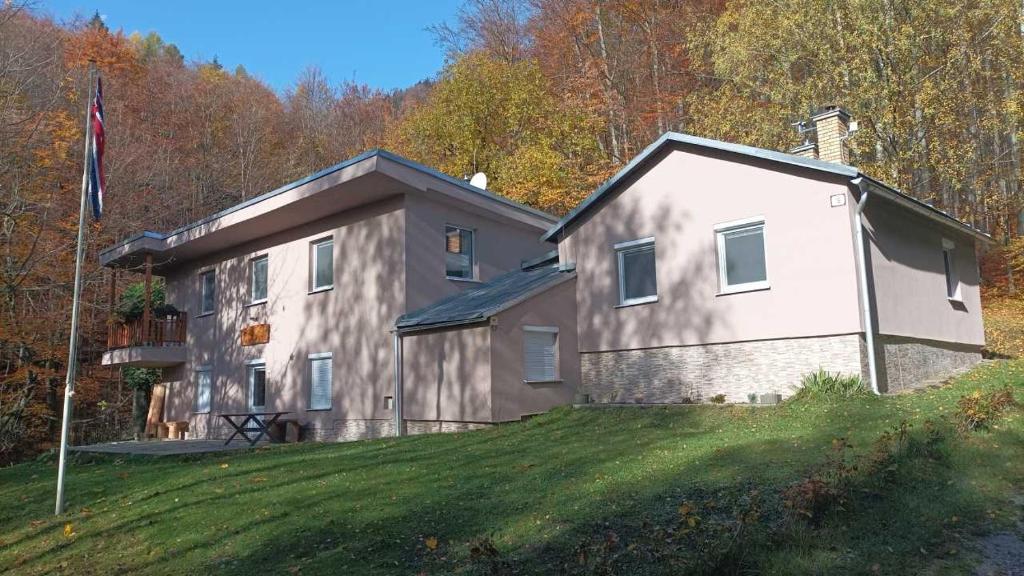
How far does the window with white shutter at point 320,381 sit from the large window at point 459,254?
3878mm

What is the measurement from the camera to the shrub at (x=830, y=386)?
11.9m

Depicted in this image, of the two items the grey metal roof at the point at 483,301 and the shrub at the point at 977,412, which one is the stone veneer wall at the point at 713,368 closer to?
the grey metal roof at the point at 483,301

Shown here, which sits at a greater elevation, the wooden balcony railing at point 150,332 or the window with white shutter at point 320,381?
the wooden balcony railing at point 150,332

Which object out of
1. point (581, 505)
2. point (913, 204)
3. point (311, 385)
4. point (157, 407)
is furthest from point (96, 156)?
point (157, 407)

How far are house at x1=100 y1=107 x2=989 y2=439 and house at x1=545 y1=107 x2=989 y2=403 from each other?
1.6 inches

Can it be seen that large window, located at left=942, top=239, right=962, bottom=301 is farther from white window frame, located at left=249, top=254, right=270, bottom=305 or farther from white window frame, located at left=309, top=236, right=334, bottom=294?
white window frame, located at left=249, top=254, right=270, bottom=305

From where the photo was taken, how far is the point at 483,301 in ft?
51.5

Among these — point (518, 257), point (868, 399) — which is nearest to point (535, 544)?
point (868, 399)

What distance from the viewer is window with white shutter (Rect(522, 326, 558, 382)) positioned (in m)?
15.3

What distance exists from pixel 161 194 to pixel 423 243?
1811 cm

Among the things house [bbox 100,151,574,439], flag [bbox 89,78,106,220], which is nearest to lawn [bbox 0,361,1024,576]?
flag [bbox 89,78,106,220]

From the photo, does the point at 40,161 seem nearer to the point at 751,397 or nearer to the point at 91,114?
the point at 91,114

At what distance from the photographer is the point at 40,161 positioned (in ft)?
62.6

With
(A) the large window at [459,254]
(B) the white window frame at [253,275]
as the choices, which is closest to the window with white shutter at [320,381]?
(B) the white window frame at [253,275]
